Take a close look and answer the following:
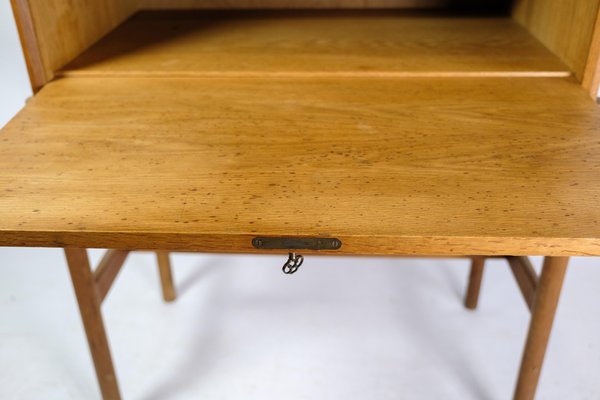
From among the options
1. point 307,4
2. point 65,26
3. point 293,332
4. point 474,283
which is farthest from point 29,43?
point 474,283

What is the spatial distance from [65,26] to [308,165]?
72cm

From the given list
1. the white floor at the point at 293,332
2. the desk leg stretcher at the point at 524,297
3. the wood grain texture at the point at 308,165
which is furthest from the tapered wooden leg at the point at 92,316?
the wood grain texture at the point at 308,165

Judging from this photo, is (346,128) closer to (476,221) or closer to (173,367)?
(476,221)

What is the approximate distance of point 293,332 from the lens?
188cm

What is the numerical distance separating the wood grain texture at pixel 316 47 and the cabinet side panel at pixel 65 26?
0.03 metres

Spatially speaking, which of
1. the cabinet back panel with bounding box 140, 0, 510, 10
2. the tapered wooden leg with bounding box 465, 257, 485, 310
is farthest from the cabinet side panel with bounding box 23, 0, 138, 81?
the tapered wooden leg with bounding box 465, 257, 485, 310

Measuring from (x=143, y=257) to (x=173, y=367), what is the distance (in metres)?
0.61

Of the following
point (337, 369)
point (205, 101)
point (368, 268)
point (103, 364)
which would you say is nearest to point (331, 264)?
point (368, 268)

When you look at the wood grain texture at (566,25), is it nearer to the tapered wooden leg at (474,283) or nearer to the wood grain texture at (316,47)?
the wood grain texture at (316,47)

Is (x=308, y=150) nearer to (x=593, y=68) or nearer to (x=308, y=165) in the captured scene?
(x=308, y=165)

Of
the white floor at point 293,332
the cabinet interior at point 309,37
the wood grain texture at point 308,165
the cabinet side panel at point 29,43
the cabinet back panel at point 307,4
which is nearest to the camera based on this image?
the wood grain texture at point 308,165

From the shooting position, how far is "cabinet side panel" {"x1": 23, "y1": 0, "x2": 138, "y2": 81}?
49.1 inches

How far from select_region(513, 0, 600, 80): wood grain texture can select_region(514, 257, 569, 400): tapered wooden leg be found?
0.39 meters

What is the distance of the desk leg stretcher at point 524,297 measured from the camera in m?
1.29
